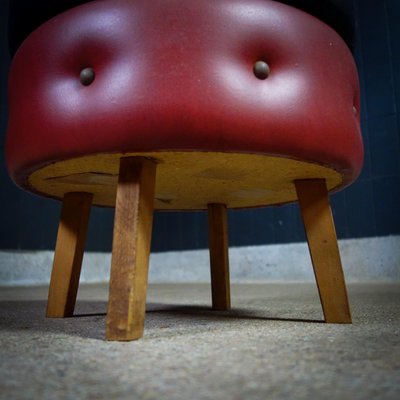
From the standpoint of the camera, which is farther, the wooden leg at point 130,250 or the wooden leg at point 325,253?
the wooden leg at point 325,253

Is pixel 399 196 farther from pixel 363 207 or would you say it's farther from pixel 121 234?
pixel 121 234

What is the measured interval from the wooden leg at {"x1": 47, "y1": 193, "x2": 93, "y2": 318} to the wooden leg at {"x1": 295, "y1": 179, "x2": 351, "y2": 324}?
42cm

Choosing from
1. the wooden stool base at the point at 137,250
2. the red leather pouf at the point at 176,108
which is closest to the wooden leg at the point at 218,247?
the wooden stool base at the point at 137,250

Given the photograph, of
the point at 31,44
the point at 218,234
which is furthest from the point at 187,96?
the point at 218,234

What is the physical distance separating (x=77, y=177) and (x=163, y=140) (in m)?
0.25

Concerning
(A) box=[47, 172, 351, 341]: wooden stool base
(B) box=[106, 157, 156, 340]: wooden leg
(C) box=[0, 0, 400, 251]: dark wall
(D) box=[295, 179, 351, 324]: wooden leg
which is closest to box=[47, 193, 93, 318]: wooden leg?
(A) box=[47, 172, 351, 341]: wooden stool base

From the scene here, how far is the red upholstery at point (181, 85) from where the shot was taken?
1.86ft

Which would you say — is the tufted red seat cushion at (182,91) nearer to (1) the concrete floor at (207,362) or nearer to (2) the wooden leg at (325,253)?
(2) the wooden leg at (325,253)

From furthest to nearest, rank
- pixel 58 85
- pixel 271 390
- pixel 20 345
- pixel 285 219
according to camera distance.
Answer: pixel 285 219, pixel 58 85, pixel 20 345, pixel 271 390

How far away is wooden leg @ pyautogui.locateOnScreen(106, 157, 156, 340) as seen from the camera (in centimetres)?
56

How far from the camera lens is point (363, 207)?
2293mm

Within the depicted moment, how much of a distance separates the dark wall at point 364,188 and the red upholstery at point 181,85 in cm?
169

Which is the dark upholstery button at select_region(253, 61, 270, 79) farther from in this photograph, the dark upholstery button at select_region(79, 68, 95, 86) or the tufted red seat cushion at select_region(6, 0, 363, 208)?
the dark upholstery button at select_region(79, 68, 95, 86)

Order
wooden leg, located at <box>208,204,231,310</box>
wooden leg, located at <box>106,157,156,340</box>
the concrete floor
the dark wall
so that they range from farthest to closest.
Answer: the dark wall < wooden leg, located at <box>208,204,231,310</box> < wooden leg, located at <box>106,157,156,340</box> < the concrete floor
